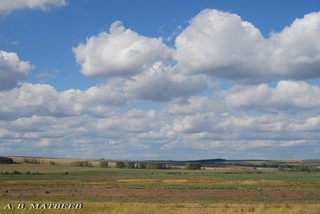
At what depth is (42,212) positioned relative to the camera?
28.1m

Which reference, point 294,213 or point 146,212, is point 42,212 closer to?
point 146,212

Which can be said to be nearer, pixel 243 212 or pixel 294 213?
pixel 294 213

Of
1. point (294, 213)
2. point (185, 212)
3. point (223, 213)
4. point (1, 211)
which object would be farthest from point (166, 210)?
point (1, 211)

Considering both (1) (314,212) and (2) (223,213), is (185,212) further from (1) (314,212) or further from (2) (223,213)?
(1) (314,212)

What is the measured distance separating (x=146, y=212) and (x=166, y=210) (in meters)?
2.04

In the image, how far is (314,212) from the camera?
2998cm

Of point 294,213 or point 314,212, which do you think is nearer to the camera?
point 294,213

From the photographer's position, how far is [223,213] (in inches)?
1141

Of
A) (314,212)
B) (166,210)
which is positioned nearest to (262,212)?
(314,212)

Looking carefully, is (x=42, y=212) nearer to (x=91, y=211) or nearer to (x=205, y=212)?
(x=91, y=211)

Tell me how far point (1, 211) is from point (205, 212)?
1245cm

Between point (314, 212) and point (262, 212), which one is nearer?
point (262, 212)

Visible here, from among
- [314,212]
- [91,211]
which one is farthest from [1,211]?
[314,212]

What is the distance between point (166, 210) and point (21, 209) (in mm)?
8946
